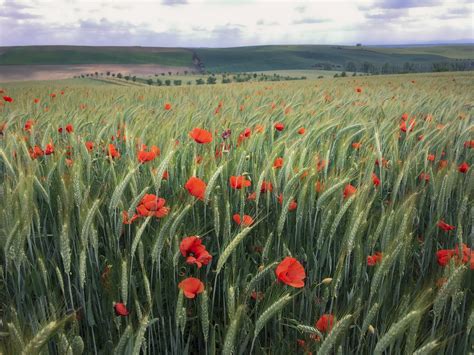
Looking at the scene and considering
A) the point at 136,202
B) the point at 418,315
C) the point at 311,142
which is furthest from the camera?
the point at 311,142

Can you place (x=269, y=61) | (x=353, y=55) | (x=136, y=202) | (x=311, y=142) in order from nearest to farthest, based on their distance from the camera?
(x=136, y=202), (x=311, y=142), (x=269, y=61), (x=353, y=55)

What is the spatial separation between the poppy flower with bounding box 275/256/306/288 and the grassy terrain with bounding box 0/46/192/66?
62.7 m

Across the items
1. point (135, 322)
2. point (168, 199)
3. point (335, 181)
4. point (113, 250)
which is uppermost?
point (335, 181)

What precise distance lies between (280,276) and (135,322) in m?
0.48

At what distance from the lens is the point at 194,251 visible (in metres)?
1.20

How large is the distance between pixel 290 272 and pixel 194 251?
0.28 m

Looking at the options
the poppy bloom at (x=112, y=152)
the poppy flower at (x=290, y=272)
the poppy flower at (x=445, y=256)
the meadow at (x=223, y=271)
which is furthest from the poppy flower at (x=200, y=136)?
the poppy flower at (x=445, y=256)

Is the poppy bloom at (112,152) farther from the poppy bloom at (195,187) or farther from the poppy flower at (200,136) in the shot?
the poppy bloom at (195,187)

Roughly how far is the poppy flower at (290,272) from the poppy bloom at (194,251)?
0.66 feet

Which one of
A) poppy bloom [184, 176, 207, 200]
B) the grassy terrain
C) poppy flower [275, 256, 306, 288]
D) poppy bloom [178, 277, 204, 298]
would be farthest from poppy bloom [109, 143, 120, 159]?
the grassy terrain

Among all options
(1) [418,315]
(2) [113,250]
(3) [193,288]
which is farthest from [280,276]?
(2) [113,250]

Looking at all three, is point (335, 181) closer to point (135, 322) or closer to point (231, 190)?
point (231, 190)

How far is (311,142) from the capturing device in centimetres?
211

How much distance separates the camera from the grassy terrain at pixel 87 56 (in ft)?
197
